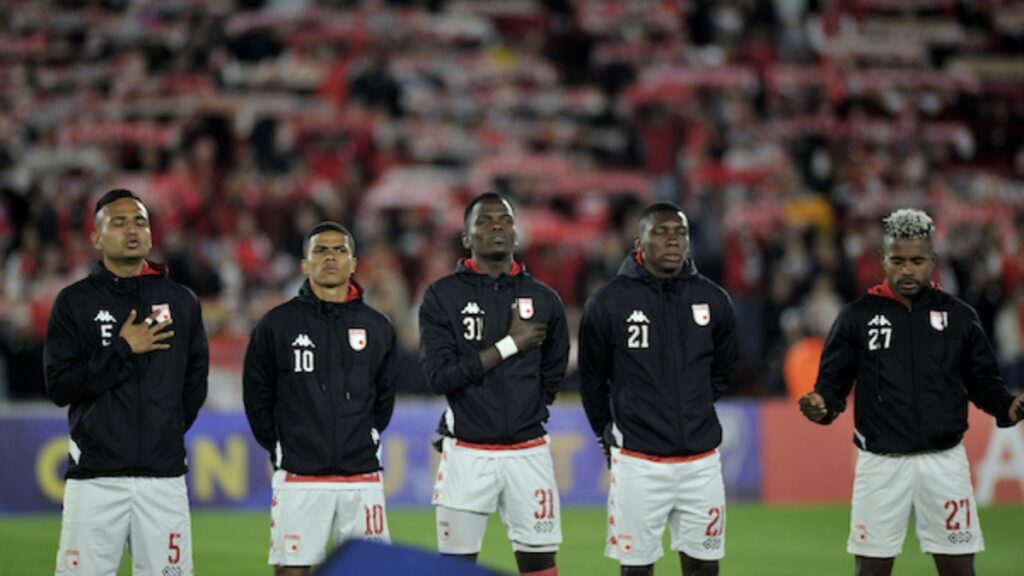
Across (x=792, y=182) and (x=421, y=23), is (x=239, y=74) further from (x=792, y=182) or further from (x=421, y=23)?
(x=792, y=182)

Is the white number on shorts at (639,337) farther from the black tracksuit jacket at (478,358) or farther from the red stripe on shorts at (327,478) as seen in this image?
the red stripe on shorts at (327,478)

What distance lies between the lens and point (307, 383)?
8289 millimetres

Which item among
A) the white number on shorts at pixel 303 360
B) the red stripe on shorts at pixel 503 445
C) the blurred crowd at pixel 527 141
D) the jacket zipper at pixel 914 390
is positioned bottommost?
the red stripe on shorts at pixel 503 445

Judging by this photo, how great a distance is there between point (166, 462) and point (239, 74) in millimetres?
13880

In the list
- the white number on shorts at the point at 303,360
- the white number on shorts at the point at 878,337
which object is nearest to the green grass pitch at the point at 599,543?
the white number on shorts at the point at 878,337

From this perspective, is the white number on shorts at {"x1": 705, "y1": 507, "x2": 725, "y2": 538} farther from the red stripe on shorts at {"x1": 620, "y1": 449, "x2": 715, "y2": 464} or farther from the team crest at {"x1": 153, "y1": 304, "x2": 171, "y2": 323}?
the team crest at {"x1": 153, "y1": 304, "x2": 171, "y2": 323}

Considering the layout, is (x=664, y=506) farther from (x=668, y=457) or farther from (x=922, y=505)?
(x=922, y=505)

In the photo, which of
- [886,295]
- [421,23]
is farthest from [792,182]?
[886,295]

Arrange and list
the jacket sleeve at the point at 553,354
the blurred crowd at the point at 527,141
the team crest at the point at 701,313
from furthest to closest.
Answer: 1. the blurred crowd at the point at 527,141
2. the jacket sleeve at the point at 553,354
3. the team crest at the point at 701,313

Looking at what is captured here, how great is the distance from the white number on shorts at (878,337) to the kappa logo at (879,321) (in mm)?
29

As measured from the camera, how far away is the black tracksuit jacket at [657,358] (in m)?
8.51

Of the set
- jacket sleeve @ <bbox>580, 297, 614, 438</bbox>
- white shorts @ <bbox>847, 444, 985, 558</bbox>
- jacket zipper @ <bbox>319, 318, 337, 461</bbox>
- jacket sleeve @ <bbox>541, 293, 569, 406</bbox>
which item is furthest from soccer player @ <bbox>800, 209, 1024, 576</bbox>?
jacket zipper @ <bbox>319, 318, 337, 461</bbox>

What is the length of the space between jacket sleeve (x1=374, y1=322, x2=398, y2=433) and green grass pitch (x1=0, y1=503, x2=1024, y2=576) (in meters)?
3.09

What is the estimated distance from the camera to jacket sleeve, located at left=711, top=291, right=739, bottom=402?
8.79 metres
